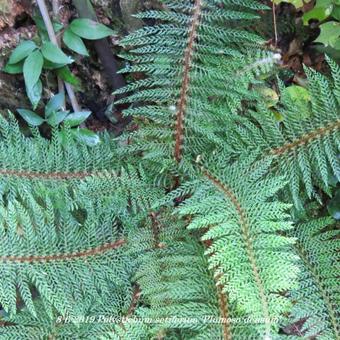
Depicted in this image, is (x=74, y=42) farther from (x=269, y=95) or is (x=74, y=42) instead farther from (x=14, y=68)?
(x=269, y=95)

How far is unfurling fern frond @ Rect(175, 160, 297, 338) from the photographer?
1293 millimetres

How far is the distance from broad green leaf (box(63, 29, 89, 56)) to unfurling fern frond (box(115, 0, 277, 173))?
0.28 m

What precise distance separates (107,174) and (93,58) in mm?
692

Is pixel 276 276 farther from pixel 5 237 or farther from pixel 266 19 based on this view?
pixel 266 19

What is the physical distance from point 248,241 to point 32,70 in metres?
1.15

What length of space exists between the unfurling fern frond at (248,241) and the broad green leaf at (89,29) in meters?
0.81

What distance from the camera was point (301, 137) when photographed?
1719 millimetres

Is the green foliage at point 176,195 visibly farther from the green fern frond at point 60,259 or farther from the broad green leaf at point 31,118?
the broad green leaf at point 31,118

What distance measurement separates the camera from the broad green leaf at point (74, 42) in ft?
6.61

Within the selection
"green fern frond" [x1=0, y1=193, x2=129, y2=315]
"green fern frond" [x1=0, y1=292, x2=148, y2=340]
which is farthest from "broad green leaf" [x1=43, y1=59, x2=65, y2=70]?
"green fern frond" [x1=0, y1=292, x2=148, y2=340]

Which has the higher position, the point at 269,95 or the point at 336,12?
the point at 336,12

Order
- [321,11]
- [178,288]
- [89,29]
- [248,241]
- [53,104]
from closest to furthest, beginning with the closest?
[248,241] < [178,288] < [321,11] < [89,29] < [53,104]

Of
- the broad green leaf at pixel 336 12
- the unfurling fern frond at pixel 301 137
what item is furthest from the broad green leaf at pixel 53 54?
the broad green leaf at pixel 336 12

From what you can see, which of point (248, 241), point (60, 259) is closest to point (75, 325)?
point (60, 259)
